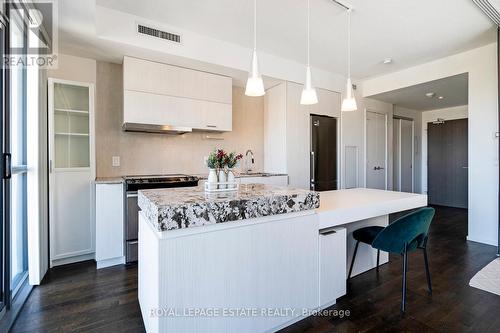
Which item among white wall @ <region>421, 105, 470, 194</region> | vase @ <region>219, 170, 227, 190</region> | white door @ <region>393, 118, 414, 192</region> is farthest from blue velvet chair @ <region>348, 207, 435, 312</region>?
white wall @ <region>421, 105, 470, 194</region>

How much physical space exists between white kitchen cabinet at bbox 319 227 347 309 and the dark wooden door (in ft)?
18.7

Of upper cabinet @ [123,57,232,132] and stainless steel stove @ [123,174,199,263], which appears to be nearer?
stainless steel stove @ [123,174,199,263]

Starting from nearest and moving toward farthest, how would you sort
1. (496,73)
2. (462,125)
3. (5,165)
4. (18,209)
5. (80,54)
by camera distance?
1. (5,165)
2. (18,209)
3. (80,54)
4. (496,73)
5. (462,125)

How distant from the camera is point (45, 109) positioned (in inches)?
98.1

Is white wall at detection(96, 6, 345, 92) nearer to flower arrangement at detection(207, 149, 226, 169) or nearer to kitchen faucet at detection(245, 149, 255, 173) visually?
kitchen faucet at detection(245, 149, 255, 173)

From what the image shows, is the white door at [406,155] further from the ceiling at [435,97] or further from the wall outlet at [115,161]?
the wall outlet at [115,161]

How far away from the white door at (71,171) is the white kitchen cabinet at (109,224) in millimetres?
247

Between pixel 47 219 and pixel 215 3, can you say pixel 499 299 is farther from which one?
pixel 47 219

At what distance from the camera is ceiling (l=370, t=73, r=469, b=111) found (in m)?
4.14

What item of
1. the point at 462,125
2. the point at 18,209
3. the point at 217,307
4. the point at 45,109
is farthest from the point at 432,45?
the point at 18,209

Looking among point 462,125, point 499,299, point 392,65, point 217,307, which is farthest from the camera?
point 462,125

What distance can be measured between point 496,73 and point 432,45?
2.92 feet

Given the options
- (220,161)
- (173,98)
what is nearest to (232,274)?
(220,161)

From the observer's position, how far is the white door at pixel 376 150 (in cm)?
508
